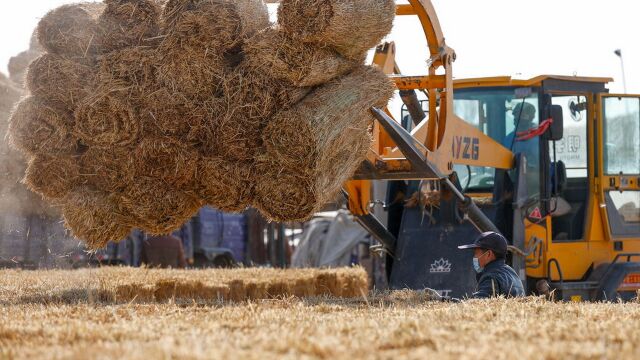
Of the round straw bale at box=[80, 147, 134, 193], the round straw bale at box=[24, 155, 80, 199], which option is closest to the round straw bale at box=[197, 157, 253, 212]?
the round straw bale at box=[80, 147, 134, 193]

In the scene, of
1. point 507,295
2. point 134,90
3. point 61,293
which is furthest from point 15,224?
point 507,295

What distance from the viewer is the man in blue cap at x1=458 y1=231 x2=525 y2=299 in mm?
8742

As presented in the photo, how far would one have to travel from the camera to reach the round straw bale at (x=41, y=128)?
8539 millimetres

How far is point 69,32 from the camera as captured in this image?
862cm

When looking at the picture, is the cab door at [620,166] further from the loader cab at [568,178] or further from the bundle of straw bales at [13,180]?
the bundle of straw bales at [13,180]

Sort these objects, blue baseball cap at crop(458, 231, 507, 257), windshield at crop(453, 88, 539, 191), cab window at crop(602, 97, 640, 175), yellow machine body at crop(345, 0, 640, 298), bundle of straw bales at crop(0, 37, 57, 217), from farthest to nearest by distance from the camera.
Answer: bundle of straw bales at crop(0, 37, 57, 217)
cab window at crop(602, 97, 640, 175)
windshield at crop(453, 88, 539, 191)
yellow machine body at crop(345, 0, 640, 298)
blue baseball cap at crop(458, 231, 507, 257)

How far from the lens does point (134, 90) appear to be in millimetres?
8320

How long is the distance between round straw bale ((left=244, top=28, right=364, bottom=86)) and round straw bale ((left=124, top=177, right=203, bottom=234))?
1.36 metres

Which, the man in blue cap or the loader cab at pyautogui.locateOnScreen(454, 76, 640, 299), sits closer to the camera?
the man in blue cap

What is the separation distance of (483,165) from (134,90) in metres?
4.39

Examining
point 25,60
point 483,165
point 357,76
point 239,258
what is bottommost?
point 239,258

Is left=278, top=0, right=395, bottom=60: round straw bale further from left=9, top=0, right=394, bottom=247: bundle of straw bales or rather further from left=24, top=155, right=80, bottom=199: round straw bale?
left=24, top=155, right=80, bottom=199: round straw bale

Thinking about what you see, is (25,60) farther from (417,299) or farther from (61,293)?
(417,299)

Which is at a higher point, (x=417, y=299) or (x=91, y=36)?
(x=91, y=36)
